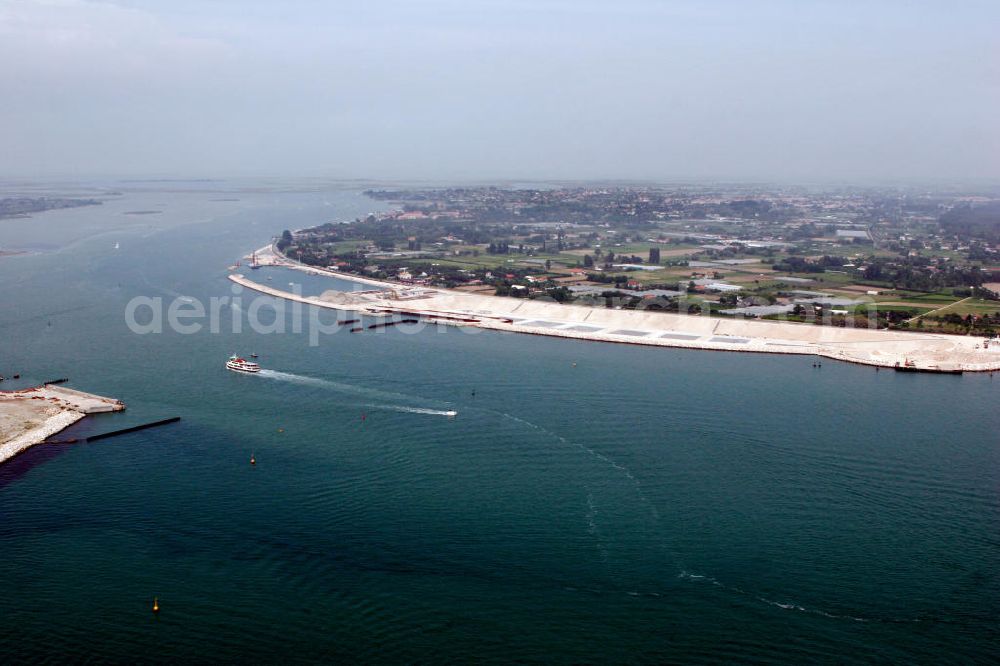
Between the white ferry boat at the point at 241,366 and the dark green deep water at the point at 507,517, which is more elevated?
the white ferry boat at the point at 241,366

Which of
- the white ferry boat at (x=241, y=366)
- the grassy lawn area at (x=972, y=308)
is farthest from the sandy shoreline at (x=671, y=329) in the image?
the white ferry boat at (x=241, y=366)

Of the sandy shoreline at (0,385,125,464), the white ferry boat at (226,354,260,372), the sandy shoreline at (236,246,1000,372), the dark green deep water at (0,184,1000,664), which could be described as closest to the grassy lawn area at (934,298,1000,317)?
the sandy shoreline at (236,246,1000,372)

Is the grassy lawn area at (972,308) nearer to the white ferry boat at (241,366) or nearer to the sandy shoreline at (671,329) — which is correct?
the sandy shoreline at (671,329)

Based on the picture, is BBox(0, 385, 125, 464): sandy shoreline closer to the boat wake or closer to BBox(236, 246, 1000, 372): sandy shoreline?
the boat wake

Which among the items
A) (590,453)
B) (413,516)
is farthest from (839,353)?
(413,516)

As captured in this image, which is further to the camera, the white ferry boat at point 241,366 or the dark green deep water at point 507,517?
the white ferry boat at point 241,366

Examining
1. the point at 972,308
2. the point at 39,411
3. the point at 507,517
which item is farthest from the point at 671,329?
the point at 39,411

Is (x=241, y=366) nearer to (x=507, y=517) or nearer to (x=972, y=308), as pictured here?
(x=507, y=517)
